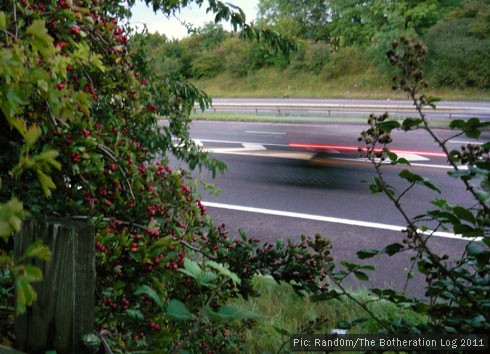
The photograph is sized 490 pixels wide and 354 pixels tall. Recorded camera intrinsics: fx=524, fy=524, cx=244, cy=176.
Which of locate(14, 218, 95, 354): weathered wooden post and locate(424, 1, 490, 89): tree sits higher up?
locate(424, 1, 490, 89): tree

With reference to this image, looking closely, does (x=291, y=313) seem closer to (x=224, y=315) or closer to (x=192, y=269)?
(x=192, y=269)

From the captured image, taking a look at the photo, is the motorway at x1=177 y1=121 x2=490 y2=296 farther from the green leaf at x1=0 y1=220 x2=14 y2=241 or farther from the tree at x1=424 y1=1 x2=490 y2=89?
the tree at x1=424 y1=1 x2=490 y2=89

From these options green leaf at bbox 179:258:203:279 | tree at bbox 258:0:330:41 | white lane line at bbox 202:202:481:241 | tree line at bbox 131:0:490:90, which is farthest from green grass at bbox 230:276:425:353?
tree at bbox 258:0:330:41

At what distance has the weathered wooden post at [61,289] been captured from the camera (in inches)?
44.3

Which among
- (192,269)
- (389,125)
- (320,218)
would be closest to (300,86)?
(320,218)

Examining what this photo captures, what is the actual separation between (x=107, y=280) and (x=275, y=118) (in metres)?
17.4

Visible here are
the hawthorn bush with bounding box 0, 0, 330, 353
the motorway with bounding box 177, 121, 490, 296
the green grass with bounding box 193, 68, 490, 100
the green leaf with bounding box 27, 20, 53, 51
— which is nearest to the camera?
the green leaf with bounding box 27, 20, 53, 51

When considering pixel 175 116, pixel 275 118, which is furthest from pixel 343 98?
pixel 175 116

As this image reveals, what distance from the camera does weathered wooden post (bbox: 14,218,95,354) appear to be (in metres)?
1.12

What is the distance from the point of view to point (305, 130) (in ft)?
52.2

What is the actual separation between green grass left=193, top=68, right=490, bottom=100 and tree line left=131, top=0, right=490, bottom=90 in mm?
385

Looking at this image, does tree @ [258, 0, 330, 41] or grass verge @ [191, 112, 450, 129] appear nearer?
grass verge @ [191, 112, 450, 129]

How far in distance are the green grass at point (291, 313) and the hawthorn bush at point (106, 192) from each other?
34.8 inches

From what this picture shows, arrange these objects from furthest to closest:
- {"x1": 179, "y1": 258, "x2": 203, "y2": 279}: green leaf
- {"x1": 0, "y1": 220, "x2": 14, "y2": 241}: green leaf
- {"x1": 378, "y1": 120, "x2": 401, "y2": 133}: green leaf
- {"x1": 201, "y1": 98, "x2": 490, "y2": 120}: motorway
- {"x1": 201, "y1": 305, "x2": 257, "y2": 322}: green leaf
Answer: {"x1": 201, "y1": 98, "x2": 490, "y2": 120}: motorway < {"x1": 378, "y1": 120, "x2": 401, "y2": 133}: green leaf < {"x1": 179, "y1": 258, "x2": 203, "y2": 279}: green leaf < {"x1": 201, "y1": 305, "x2": 257, "y2": 322}: green leaf < {"x1": 0, "y1": 220, "x2": 14, "y2": 241}: green leaf
